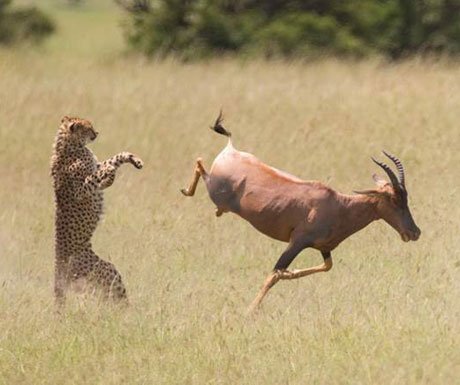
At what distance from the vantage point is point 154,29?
23.1 metres

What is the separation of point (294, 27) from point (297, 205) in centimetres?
1430

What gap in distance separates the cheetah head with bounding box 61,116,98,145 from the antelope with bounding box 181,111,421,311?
2.44ft

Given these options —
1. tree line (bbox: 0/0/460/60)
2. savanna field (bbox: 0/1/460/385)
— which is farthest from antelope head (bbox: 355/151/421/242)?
tree line (bbox: 0/0/460/60)

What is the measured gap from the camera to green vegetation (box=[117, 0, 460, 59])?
22453 millimetres

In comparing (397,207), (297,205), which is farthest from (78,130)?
(397,207)

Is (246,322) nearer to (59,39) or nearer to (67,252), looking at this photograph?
(67,252)

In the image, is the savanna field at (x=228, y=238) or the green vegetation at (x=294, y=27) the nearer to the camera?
the savanna field at (x=228, y=238)

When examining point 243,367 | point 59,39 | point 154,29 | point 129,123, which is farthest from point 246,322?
point 59,39

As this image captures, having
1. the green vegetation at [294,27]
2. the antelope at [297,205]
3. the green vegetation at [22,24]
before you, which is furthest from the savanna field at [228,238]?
the green vegetation at [22,24]

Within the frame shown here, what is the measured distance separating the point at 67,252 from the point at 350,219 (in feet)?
4.94

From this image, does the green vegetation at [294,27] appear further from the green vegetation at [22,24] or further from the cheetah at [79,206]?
the cheetah at [79,206]

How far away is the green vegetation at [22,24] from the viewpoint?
26.1 m

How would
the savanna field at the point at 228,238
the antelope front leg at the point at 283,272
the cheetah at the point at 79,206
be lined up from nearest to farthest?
the savanna field at the point at 228,238 → the antelope front leg at the point at 283,272 → the cheetah at the point at 79,206

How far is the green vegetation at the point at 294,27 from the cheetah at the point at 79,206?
13105 mm
